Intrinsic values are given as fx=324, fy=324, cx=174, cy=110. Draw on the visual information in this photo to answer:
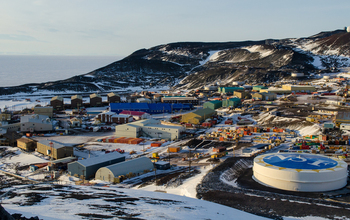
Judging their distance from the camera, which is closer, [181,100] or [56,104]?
[56,104]

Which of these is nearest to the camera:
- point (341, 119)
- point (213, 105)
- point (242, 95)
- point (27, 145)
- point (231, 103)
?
point (27, 145)

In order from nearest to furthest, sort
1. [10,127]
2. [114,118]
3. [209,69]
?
[10,127], [114,118], [209,69]

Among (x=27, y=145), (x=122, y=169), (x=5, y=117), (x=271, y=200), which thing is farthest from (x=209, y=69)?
(x=271, y=200)

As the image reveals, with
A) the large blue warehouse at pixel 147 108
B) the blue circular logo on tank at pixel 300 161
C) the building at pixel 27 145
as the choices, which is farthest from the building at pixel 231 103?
the blue circular logo on tank at pixel 300 161

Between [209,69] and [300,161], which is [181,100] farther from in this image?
[209,69]

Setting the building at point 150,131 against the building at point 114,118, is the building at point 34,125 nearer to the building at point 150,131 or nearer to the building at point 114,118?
the building at point 114,118

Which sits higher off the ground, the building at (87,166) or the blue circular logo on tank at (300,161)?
the blue circular logo on tank at (300,161)
